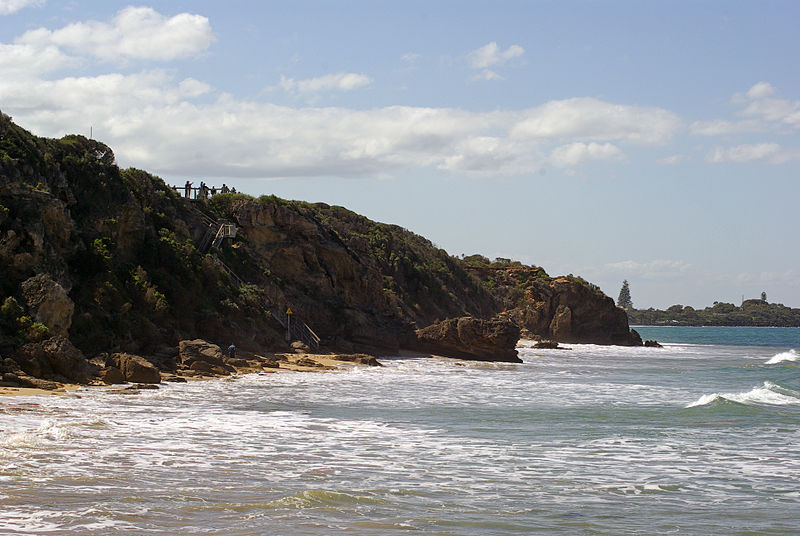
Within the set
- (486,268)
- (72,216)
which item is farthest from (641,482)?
(486,268)

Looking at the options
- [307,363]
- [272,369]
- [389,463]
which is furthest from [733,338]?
[389,463]

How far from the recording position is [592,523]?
10.8 m

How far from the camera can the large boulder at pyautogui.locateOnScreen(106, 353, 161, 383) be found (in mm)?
23594

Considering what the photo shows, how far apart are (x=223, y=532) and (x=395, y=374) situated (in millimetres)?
23071

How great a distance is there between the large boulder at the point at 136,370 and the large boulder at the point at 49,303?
76.9 inches

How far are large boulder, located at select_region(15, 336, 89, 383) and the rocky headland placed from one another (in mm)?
35

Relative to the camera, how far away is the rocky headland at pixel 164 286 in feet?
80.2

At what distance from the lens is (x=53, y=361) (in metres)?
22.0

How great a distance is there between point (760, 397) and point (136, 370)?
A: 1829 centimetres

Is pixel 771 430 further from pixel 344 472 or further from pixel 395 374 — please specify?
pixel 395 374

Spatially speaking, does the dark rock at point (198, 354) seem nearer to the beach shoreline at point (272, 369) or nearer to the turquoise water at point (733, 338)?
the beach shoreline at point (272, 369)

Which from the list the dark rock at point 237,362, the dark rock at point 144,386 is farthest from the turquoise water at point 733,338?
the dark rock at point 144,386

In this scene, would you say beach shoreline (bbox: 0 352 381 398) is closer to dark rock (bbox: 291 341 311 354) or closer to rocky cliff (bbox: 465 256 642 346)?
dark rock (bbox: 291 341 311 354)

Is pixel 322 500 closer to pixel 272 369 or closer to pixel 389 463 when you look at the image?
pixel 389 463
